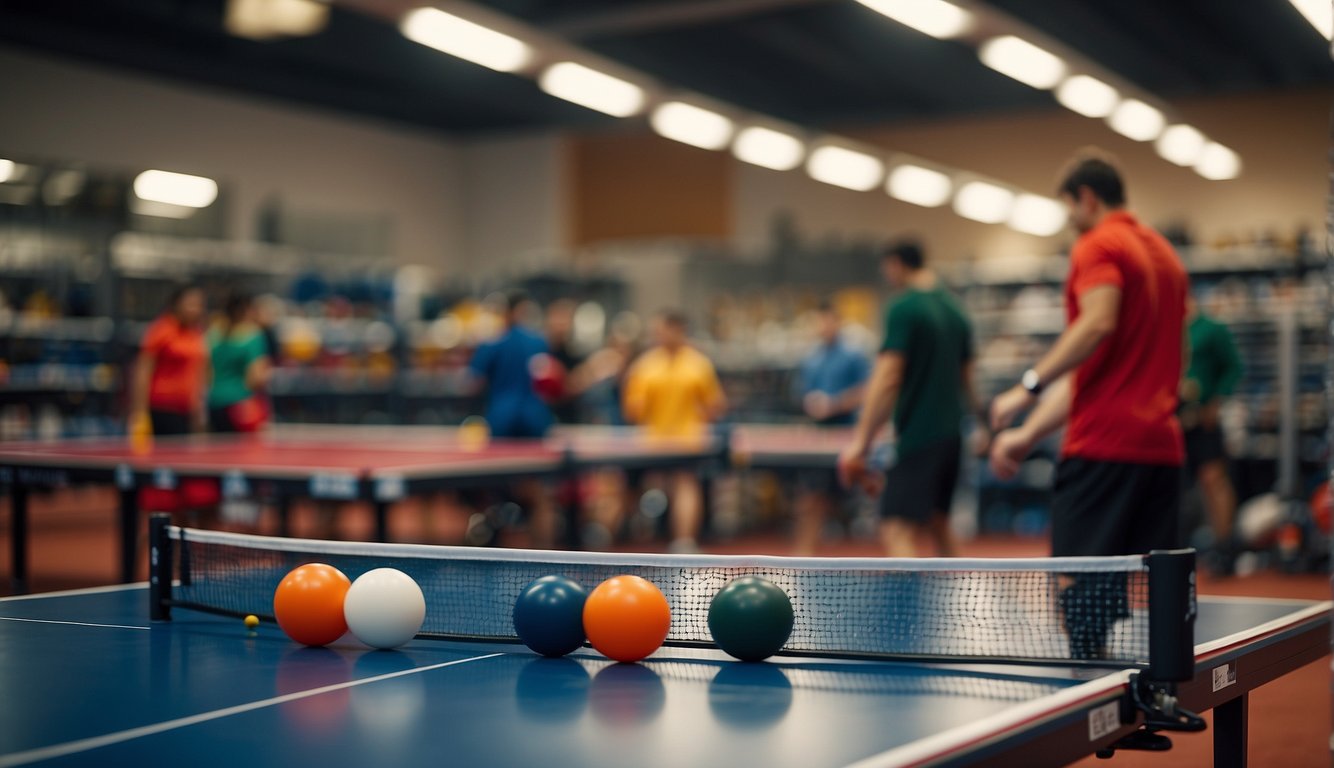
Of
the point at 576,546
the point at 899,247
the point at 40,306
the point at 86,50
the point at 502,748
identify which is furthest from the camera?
the point at 86,50

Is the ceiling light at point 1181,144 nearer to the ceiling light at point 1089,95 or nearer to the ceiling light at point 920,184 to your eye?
the ceiling light at point 1089,95

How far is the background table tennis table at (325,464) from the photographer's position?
209 inches

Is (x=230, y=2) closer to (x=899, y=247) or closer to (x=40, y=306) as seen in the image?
(x=40, y=306)

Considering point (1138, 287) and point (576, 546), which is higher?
point (1138, 287)

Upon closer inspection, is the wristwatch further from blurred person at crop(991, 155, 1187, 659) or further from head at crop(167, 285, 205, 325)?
head at crop(167, 285, 205, 325)

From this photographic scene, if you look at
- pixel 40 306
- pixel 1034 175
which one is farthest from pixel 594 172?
pixel 40 306

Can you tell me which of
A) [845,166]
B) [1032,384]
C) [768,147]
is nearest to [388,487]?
[1032,384]

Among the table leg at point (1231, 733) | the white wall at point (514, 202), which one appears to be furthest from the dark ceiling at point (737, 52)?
the table leg at point (1231, 733)

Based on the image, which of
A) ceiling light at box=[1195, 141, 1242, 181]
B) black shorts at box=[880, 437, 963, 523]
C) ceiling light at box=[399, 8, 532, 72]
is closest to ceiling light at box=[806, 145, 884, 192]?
ceiling light at box=[1195, 141, 1242, 181]

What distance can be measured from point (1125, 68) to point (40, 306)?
36.4 ft

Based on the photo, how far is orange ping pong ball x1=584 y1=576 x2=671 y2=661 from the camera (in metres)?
2.36

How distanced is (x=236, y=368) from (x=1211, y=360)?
19.4 ft

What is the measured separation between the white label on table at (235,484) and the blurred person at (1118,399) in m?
3.30

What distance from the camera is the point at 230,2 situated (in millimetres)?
12062
